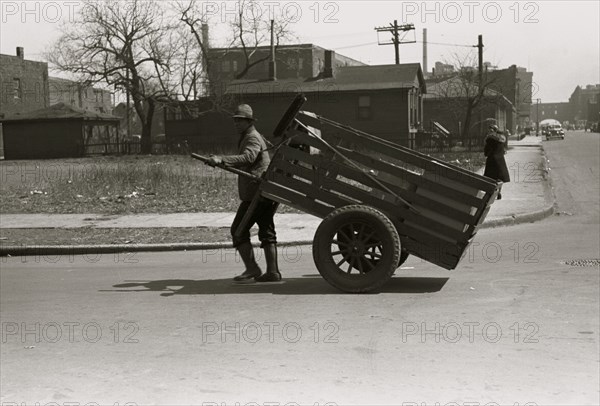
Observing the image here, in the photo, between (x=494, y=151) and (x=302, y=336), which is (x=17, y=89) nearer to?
(x=494, y=151)

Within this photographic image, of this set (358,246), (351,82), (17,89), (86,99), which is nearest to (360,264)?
(358,246)

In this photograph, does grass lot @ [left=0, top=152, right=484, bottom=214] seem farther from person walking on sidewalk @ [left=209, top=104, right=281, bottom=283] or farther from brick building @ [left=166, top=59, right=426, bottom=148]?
brick building @ [left=166, top=59, right=426, bottom=148]

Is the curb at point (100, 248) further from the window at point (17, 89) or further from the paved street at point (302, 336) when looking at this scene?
the window at point (17, 89)

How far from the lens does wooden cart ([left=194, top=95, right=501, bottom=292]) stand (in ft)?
27.4

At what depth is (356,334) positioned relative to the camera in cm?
683

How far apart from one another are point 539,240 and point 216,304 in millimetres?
6727

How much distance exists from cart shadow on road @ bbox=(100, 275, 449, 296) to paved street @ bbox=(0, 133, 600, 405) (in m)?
0.02

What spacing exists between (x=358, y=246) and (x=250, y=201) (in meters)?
1.39

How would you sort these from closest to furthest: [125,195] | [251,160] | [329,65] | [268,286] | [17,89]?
[251,160] → [268,286] → [125,195] → [329,65] → [17,89]

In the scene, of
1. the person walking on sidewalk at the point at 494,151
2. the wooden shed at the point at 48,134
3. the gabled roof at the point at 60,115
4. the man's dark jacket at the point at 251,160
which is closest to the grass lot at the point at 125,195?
the person walking on sidewalk at the point at 494,151

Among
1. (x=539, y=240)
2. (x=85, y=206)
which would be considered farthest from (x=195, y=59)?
(x=539, y=240)

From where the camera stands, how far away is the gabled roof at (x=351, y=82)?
2073 inches

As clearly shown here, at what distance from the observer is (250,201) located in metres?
9.08

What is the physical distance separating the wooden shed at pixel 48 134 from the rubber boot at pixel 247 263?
155 feet
